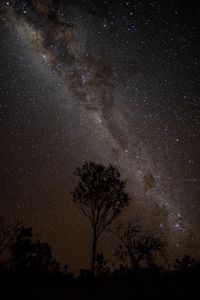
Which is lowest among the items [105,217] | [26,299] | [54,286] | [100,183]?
[26,299]

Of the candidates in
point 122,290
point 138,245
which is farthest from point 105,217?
point 138,245

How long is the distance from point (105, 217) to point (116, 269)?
2956 cm

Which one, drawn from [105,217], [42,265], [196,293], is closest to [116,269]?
[42,265]

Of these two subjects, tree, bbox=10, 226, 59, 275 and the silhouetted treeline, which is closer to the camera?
the silhouetted treeline

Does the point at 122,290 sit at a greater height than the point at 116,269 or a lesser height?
lesser

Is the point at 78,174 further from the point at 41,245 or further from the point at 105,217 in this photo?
the point at 41,245

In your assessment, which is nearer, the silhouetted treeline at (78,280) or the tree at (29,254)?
the silhouetted treeline at (78,280)

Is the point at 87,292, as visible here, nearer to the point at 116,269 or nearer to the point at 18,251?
the point at 18,251

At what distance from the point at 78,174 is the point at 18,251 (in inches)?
995

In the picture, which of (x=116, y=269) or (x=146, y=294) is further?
(x=116, y=269)

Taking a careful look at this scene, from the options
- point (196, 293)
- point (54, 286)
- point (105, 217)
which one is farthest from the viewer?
point (54, 286)

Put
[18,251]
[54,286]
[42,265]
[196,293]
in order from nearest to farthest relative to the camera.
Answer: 1. [196,293]
2. [54,286]
3. [18,251]
4. [42,265]

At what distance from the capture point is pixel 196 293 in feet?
90.2

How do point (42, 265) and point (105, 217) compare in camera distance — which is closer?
point (105, 217)
